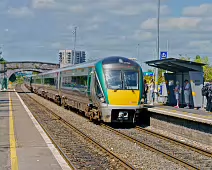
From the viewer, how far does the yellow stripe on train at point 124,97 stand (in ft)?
53.8

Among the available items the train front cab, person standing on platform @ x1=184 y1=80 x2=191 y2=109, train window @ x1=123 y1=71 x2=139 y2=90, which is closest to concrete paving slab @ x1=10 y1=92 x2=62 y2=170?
the train front cab

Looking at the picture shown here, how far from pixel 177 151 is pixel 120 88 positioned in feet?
17.9

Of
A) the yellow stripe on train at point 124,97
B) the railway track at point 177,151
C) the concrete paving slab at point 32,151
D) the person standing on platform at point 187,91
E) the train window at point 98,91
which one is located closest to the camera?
the concrete paving slab at point 32,151

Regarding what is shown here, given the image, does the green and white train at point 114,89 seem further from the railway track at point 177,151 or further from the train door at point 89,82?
the railway track at point 177,151

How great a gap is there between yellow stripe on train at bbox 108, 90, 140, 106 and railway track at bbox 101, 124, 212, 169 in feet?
4.94

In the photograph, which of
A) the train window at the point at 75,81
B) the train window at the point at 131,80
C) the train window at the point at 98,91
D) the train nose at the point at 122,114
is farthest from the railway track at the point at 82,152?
the train window at the point at 75,81

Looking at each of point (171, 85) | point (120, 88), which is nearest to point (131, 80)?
point (120, 88)

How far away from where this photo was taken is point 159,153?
11.2 metres

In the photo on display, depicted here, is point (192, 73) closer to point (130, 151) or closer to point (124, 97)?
point (124, 97)

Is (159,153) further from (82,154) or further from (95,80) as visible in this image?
(95,80)

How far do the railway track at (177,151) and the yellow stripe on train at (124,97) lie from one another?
1.51 meters

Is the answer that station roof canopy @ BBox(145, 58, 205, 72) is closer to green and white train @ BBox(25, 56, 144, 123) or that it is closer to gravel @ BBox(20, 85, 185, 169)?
green and white train @ BBox(25, 56, 144, 123)

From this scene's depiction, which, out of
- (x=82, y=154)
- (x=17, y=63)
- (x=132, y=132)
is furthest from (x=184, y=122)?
(x=17, y=63)

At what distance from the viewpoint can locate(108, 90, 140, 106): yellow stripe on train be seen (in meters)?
16.4
